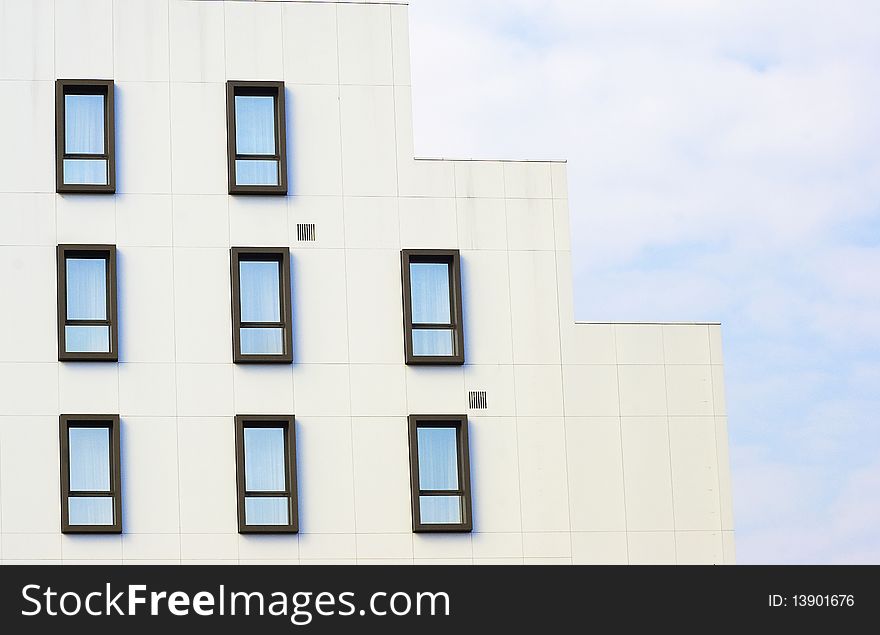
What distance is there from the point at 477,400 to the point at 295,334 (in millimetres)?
3934

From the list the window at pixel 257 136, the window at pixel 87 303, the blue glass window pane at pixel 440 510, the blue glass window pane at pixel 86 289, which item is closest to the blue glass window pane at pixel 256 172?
the window at pixel 257 136

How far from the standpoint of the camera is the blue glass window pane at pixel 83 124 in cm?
3778

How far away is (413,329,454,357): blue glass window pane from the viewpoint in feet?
124

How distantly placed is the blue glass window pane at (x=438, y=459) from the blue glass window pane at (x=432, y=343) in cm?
157

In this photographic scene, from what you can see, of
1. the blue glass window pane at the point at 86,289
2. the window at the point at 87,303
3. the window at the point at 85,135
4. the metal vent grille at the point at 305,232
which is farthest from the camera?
the metal vent grille at the point at 305,232

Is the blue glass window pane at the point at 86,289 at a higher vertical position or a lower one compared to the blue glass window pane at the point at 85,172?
lower

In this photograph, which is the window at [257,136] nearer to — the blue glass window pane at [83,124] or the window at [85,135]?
the window at [85,135]

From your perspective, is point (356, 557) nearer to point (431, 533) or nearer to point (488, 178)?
point (431, 533)

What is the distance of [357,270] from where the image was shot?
125ft

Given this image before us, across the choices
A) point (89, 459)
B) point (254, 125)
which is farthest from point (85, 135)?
point (89, 459)

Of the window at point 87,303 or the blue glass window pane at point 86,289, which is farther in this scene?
the blue glass window pane at point 86,289

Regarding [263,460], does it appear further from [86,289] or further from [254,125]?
[254,125]

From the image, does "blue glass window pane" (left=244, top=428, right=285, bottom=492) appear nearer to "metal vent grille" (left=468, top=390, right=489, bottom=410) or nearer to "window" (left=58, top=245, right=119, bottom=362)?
"window" (left=58, top=245, right=119, bottom=362)
